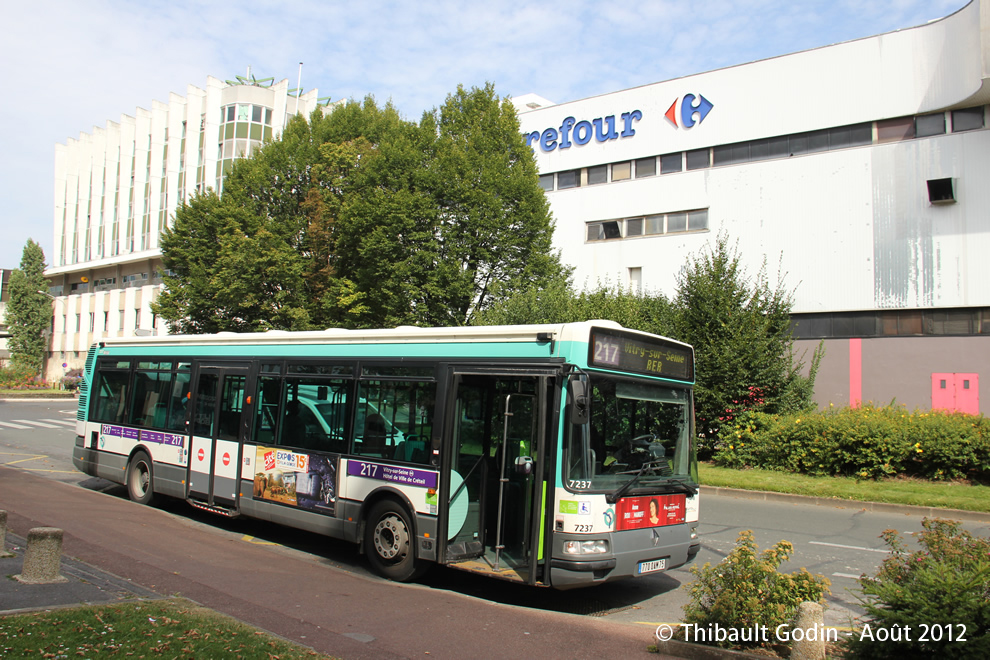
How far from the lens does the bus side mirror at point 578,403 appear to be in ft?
22.7

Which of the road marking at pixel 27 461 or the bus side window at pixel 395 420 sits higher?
the bus side window at pixel 395 420

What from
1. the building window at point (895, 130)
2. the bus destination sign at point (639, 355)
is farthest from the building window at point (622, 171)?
the bus destination sign at point (639, 355)

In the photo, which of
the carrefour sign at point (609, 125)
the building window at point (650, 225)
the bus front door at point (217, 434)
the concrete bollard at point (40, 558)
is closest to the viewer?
the concrete bollard at point (40, 558)

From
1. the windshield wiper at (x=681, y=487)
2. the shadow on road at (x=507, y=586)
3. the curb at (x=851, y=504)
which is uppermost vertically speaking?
the windshield wiper at (x=681, y=487)

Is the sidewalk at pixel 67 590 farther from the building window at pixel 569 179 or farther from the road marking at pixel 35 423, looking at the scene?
the building window at pixel 569 179

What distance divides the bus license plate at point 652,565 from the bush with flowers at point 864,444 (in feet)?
37.9

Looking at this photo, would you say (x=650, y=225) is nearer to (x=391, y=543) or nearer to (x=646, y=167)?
(x=646, y=167)

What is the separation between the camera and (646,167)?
96.0 feet

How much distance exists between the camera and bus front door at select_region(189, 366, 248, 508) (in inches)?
446

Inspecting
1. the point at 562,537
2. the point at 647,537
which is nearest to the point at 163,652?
the point at 562,537

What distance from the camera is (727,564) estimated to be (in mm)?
5844

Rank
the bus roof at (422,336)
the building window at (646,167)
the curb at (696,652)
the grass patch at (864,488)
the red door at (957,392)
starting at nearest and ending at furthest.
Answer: the curb at (696,652), the bus roof at (422,336), the grass patch at (864,488), the red door at (957,392), the building window at (646,167)

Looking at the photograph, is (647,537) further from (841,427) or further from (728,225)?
(728,225)

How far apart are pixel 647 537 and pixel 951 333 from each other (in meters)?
19.6
